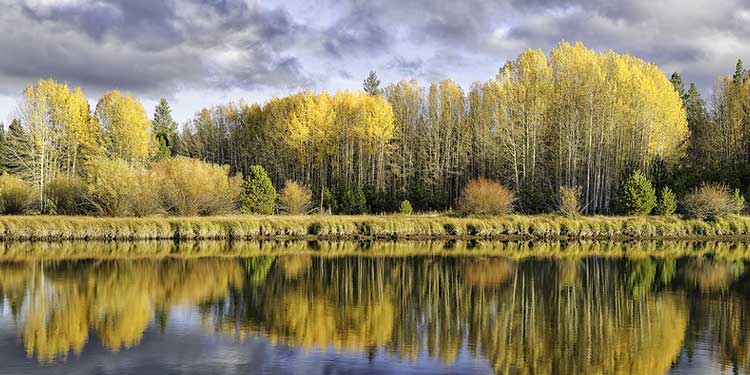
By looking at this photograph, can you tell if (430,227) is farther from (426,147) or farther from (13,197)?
(13,197)

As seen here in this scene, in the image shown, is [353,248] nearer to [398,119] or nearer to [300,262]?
[300,262]

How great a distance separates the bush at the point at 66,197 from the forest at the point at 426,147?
0.35 feet

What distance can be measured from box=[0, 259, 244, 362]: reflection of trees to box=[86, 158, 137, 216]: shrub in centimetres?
1412

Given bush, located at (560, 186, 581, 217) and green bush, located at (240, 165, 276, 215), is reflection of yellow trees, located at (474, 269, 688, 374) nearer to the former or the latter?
bush, located at (560, 186, 581, 217)

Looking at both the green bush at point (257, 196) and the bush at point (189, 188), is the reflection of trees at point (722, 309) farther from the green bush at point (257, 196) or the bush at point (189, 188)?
the bush at point (189, 188)

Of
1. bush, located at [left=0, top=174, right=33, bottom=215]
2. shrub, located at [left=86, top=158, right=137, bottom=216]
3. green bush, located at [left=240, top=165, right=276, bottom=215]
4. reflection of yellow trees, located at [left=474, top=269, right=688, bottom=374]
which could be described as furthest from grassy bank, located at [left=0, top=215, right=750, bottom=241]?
reflection of yellow trees, located at [left=474, top=269, right=688, bottom=374]

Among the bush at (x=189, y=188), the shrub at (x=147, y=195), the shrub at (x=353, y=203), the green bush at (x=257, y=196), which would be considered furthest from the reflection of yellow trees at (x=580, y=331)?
the shrub at (x=353, y=203)

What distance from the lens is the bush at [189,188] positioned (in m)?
42.3

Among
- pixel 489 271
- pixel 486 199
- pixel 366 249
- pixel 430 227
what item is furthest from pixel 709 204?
pixel 489 271

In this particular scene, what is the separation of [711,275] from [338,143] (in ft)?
127

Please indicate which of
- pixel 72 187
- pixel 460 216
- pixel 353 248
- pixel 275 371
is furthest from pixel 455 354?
pixel 72 187

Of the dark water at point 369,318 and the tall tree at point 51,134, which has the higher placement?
the tall tree at point 51,134

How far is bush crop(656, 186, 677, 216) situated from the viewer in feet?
144

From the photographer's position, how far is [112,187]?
4103cm
